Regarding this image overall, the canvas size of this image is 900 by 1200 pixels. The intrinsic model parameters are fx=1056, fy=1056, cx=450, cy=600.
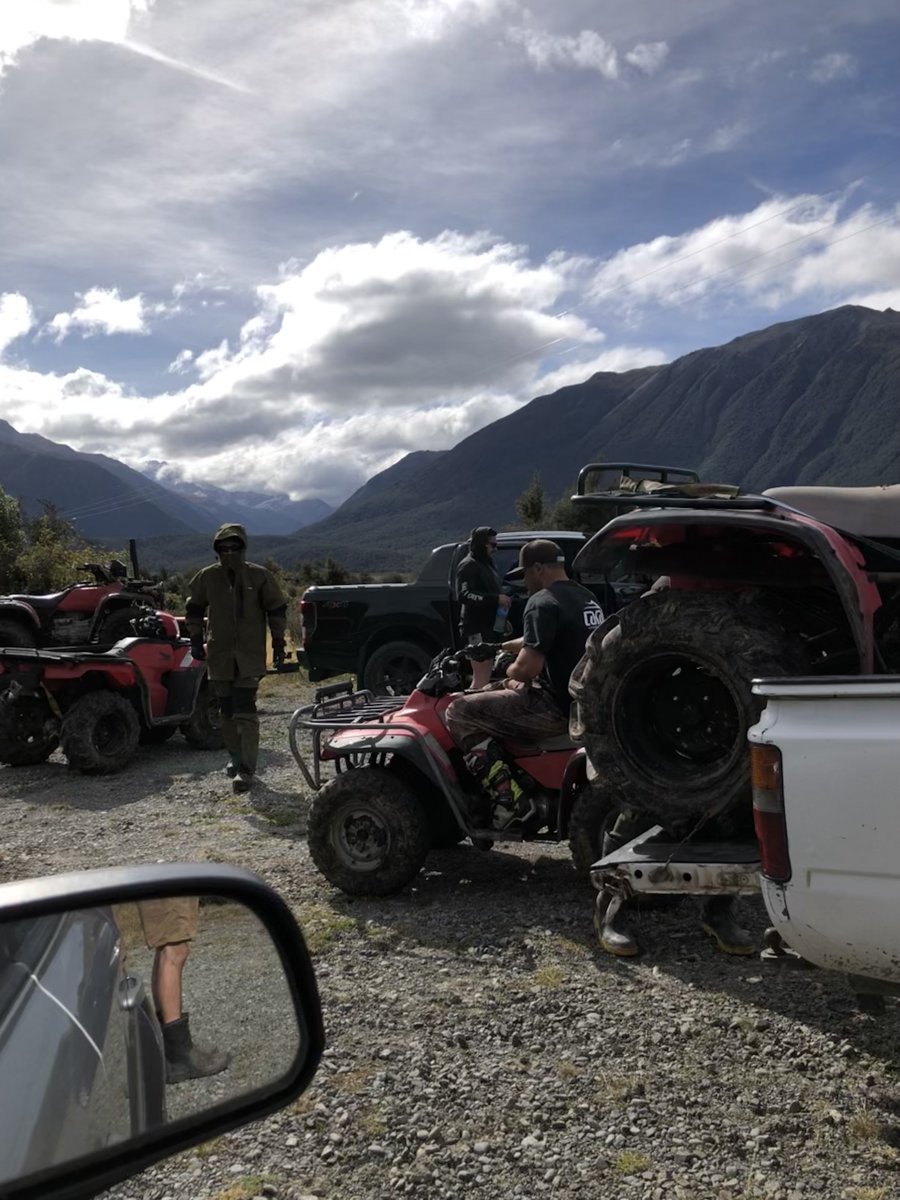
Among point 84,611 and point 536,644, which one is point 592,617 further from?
point 84,611

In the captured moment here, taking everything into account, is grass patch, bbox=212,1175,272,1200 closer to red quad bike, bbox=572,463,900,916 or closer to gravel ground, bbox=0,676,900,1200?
gravel ground, bbox=0,676,900,1200

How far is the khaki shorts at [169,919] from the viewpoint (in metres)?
1.40

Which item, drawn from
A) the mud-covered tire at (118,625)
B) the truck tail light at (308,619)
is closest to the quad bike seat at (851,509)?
the truck tail light at (308,619)

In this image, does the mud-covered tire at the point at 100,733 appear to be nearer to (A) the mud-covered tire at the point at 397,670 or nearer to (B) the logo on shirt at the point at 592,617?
(A) the mud-covered tire at the point at 397,670

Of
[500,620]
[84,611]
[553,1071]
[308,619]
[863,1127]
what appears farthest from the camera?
[84,611]

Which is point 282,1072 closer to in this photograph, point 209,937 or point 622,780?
point 209,937

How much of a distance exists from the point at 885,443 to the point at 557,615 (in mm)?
212547

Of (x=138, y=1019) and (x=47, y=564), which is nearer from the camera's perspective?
(x=138, y=1019)

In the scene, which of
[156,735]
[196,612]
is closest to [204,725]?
[156,735]

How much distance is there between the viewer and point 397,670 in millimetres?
10641

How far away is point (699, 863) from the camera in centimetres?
326

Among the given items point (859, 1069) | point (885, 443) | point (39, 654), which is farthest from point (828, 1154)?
point (885, 443)

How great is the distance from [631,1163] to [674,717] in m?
1.48

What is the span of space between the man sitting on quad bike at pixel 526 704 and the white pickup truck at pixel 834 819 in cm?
232
